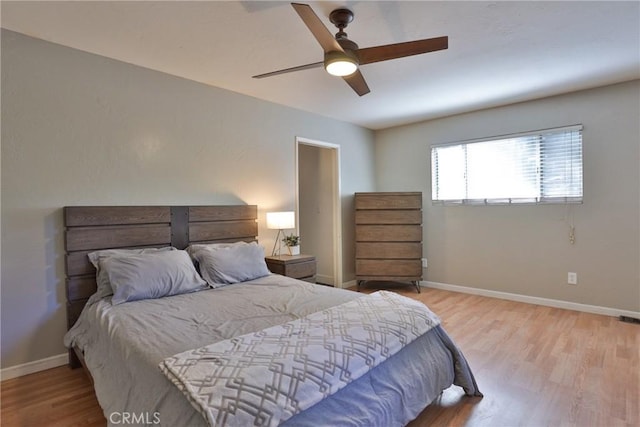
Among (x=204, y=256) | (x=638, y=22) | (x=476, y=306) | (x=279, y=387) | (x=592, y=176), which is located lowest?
(x=476, y=306)

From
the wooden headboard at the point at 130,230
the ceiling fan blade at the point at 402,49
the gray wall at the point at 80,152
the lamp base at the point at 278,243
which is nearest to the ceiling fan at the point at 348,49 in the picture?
the ceiling fan blade at the point at 402,49

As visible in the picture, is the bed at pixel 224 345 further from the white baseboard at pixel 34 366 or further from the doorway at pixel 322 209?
the doorway at pixel 322 209

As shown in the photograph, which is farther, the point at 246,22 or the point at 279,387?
the point at 246,22

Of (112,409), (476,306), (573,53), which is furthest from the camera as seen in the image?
(476,306)

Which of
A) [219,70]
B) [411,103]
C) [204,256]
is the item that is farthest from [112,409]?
[411,103]

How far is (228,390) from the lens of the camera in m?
1.11

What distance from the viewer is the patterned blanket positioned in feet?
3.56

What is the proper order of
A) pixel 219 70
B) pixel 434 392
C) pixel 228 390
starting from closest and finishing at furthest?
pixel 228 390, pixel 434 392, pixel 219 70

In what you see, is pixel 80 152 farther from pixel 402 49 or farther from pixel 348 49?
pixel 402 49

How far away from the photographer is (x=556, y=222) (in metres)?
3.68

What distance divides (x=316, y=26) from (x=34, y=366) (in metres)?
2.94

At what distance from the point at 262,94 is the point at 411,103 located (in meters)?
1.73

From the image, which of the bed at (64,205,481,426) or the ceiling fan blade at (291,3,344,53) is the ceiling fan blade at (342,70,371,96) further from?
the bed at (64,205,481,426)

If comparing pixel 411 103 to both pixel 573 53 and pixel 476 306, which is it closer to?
pixel 573 53
